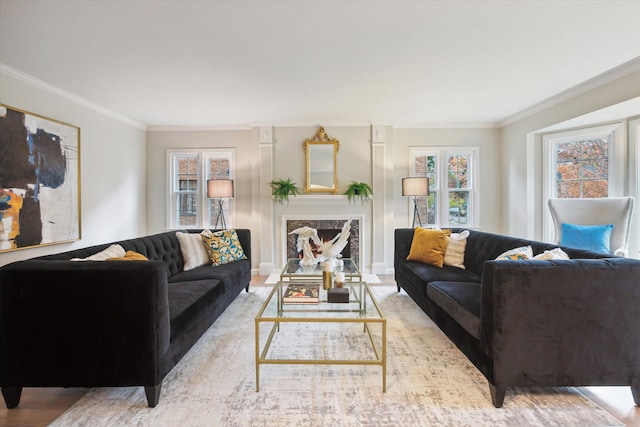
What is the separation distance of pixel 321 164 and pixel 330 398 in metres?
3.53

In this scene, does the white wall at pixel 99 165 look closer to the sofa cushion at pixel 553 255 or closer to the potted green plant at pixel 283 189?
the potted green plant at pixel 283 189

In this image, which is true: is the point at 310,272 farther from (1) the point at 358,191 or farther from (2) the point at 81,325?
(1) the point at 358,191

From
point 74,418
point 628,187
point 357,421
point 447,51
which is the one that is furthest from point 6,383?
point 628,187

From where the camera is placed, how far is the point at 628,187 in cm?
353

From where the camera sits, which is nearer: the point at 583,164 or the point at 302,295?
the point at 302,295

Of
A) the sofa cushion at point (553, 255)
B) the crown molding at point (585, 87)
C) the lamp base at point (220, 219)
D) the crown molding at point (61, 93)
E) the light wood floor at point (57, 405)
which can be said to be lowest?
the light wood floor at point (57, 405)

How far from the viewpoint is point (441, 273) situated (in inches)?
117

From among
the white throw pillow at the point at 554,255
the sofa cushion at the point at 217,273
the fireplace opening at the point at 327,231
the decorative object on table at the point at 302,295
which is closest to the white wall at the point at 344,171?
the fireplace opening at the point at 327,231

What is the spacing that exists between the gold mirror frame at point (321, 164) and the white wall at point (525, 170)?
272 cm

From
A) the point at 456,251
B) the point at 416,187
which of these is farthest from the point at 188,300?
the point at 416,187

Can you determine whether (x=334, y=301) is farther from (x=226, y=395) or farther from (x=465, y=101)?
(x=465, y=101)

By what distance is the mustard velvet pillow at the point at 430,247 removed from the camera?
131 inches

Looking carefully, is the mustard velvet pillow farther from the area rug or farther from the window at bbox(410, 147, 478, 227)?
the window at bbox(410, 147, 478, 227)

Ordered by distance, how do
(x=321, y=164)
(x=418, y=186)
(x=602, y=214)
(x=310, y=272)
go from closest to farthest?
(x=310, y=272) < (x=602, y=214) < (x=418, y=186) < (x=321, y=164)
